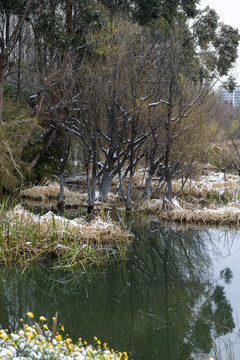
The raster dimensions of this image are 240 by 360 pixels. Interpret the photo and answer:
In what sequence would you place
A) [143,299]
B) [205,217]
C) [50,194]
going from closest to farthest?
[143,299], [205,217], [50,194]

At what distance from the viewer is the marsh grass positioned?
274 inches

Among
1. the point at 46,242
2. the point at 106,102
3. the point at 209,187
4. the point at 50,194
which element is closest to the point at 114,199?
the point at 50,194

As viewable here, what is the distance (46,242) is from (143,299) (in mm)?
2144

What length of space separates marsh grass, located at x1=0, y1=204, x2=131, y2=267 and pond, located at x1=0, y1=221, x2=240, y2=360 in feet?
0.87

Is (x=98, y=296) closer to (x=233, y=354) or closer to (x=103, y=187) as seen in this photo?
(x=233, y=354)

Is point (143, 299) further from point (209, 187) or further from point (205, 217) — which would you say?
point (209, 187)

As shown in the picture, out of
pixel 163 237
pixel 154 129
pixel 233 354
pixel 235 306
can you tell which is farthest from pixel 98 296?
pixel 154 129

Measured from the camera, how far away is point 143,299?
5918 millimetres

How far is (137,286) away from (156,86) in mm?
5330

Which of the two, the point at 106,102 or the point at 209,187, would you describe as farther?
the point at 209,187

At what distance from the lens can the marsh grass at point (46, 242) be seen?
22.8ft

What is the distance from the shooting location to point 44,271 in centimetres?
668

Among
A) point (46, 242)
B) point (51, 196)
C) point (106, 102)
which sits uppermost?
point (106, 102)

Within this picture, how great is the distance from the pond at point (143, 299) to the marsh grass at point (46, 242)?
0.27 metres
